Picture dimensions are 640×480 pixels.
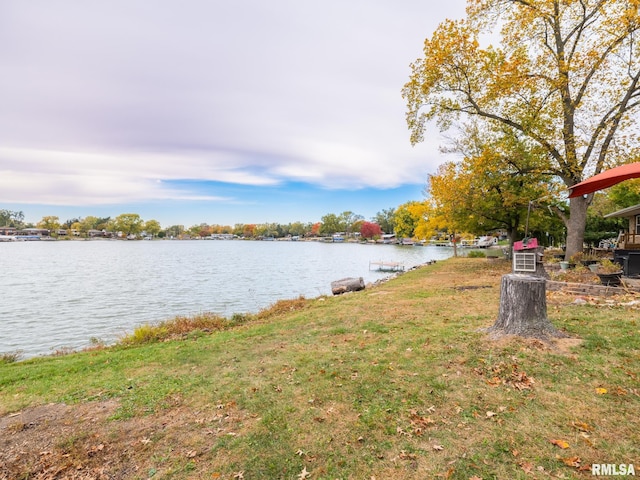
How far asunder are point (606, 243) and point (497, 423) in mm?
37719

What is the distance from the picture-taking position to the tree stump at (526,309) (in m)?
5.89

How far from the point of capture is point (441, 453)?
11.0ft

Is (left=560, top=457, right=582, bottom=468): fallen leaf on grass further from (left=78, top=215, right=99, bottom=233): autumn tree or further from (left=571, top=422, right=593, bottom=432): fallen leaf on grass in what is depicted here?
(left=78, top=215, right=99, bottom=233): autumn tree

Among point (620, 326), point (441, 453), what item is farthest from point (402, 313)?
point (441, 453)

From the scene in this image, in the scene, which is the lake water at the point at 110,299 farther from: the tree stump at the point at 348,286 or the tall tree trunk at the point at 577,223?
the tall tree trunk at the point at 577,223

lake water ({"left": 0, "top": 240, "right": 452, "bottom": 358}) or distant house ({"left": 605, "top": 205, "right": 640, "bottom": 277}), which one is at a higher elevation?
distant house ({"left": 605, "top": 205, "right": 640, "bottom": 277})

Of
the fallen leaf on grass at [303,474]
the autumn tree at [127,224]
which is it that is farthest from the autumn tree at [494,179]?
the autumn tree at [127,224]

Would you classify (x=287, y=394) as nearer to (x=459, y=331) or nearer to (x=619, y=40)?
(x=459, y=331)

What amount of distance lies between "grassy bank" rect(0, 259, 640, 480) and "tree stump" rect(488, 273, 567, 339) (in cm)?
34

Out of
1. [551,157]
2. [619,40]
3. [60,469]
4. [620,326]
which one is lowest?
[60,469]

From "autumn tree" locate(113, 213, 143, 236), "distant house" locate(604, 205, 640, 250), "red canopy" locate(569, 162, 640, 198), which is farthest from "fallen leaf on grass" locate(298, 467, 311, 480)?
"autumn tree" locate(113, 213, 143, 236)

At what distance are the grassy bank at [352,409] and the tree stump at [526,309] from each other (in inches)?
13.5

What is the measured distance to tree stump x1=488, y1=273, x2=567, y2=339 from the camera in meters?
5.89

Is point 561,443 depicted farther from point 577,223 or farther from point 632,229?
point 632,229
